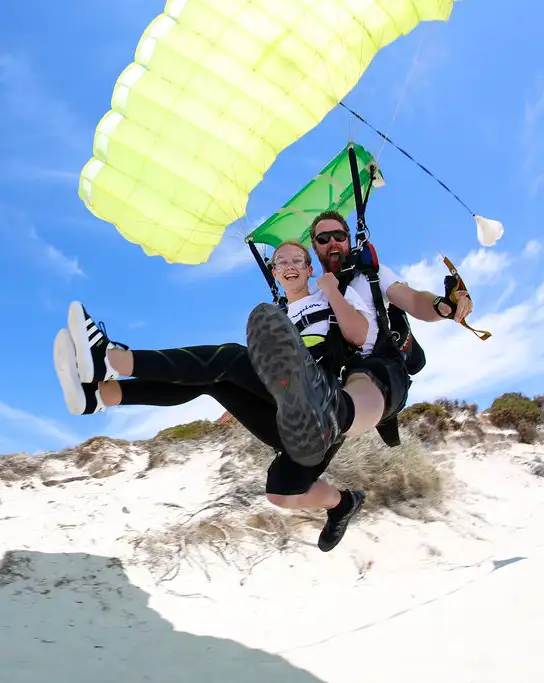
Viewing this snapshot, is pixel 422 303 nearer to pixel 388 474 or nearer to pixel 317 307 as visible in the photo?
pixel 317 307

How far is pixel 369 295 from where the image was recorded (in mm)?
3727

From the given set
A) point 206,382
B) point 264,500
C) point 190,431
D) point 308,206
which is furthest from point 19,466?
point 206,382

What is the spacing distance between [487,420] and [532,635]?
901 cm

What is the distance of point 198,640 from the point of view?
5734 mm

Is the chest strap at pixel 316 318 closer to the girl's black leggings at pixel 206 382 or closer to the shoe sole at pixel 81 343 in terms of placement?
the girl's black leggings at pixel 206 382

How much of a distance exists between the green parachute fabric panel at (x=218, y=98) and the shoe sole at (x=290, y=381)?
3.25 meters

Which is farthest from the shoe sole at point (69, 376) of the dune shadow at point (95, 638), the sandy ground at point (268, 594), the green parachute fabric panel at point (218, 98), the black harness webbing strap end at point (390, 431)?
the green parachute fabric panel at point (218, 98)

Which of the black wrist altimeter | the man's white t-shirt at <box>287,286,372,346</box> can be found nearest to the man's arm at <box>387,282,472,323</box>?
the black wrist altimeter

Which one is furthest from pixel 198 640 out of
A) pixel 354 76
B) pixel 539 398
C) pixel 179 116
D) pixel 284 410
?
pixel 539 398

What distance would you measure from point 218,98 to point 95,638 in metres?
5.20

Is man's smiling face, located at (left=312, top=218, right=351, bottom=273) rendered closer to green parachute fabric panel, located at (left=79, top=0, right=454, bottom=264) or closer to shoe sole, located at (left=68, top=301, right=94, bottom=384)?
shoe sole, located at (left=68, top=301, right=94, bottom=384)

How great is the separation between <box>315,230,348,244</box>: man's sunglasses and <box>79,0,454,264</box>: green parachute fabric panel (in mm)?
1911

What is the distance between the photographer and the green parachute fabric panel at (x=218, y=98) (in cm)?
511

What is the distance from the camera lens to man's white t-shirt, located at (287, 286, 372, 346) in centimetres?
358
